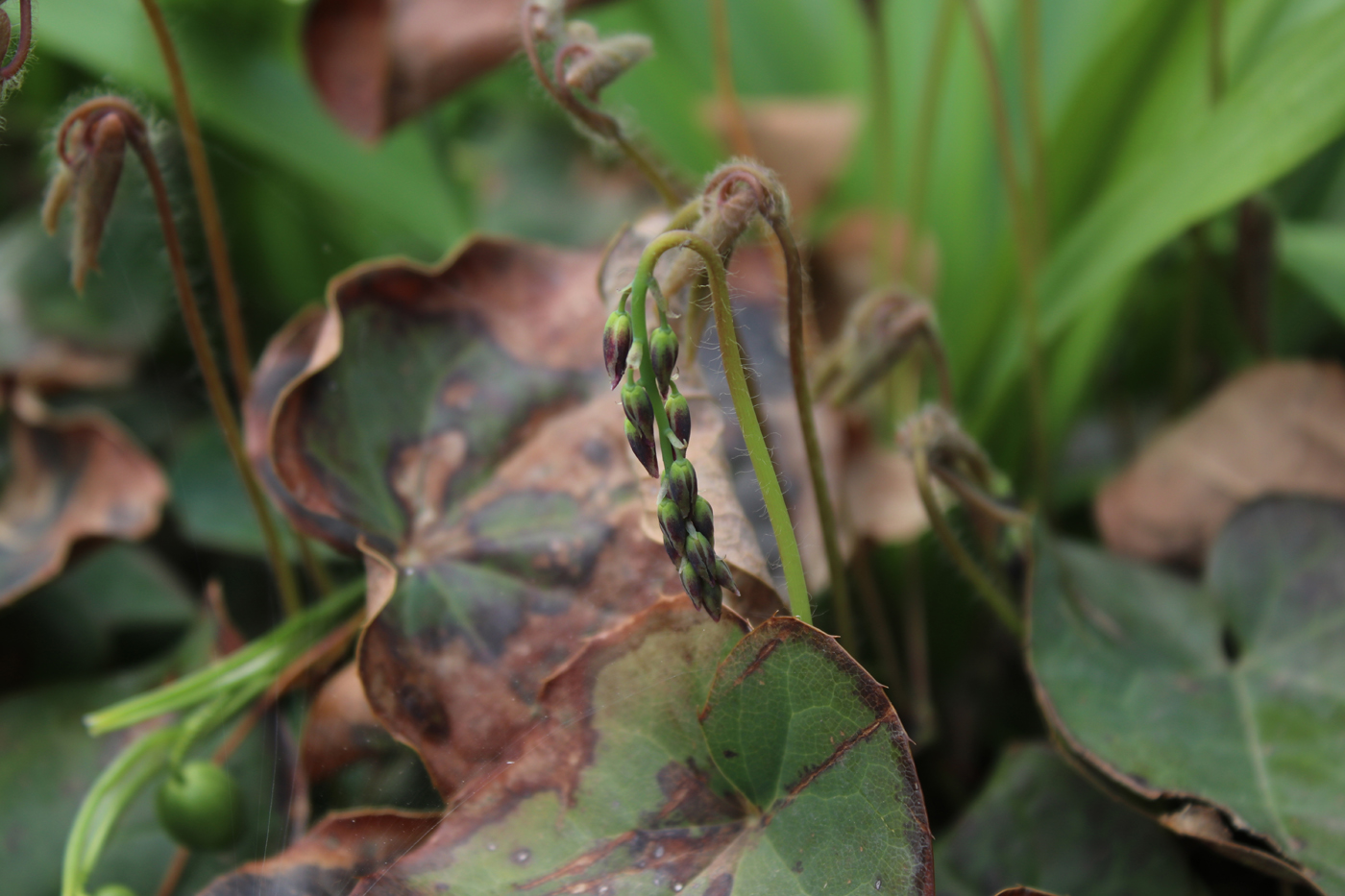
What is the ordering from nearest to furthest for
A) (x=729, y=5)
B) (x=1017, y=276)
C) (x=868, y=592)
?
(x=868, y=592) → (x=1017, y=276) → (x=729, y=5)

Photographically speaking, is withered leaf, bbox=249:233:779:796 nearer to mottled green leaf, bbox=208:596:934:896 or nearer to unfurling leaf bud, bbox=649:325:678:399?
mottled green leaf, bbox=208:596:934:896

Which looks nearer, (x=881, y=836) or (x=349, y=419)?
(x=881, y=836)

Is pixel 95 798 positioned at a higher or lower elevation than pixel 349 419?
lower

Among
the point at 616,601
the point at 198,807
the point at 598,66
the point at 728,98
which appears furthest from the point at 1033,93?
the point at 198,807

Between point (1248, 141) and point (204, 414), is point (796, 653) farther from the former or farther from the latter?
point (204, 414)

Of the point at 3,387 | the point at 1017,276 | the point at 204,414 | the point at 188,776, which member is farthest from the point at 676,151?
the point at 188,776

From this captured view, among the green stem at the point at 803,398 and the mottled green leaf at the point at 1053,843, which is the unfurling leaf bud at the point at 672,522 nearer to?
the green stem at the point at 803,398

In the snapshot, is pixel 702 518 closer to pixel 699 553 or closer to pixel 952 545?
pixel 699 553
